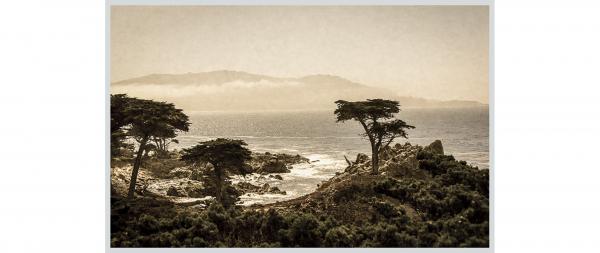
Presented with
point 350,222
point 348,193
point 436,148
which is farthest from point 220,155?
point 436,148

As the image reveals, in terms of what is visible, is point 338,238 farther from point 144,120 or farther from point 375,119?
point 144,120

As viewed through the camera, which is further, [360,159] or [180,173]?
[180,173]

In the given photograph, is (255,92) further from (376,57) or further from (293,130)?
(376,57)

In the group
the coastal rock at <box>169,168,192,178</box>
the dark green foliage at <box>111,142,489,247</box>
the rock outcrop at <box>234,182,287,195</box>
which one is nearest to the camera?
the dark green foliage at <box>111,142,489,247</box>

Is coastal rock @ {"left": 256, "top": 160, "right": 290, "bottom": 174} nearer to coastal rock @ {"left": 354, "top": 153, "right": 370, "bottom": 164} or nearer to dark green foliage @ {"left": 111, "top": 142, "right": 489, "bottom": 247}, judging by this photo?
dark green foliage @ {"left": 111, "top": 142, "right": 489, "bottom": 247}

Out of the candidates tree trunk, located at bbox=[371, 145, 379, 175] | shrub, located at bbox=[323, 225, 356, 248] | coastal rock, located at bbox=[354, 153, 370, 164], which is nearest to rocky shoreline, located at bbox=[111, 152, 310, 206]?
coastal rock, located at bbox=[354, 153, 370, 164]

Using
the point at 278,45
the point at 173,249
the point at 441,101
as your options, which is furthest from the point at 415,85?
the point at 173,249

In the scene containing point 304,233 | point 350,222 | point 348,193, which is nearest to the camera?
point 304,233
